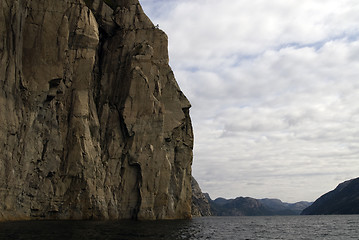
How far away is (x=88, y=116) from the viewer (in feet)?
216

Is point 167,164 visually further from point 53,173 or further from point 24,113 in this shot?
point 24,113

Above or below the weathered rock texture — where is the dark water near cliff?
below

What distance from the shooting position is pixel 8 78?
53188mm

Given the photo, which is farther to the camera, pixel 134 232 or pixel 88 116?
pixel 88 116

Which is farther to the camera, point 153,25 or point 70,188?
point 153,25

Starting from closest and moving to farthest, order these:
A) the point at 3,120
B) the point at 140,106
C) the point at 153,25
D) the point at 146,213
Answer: the point at 3,120 < the point at 146,213 < the point at 140,106 < the point at 153,25

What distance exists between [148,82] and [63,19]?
64.8 feet

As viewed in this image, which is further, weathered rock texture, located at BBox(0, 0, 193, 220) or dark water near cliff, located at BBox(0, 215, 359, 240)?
weathered rock texture, located at BBox(0, 0, 193, 220)

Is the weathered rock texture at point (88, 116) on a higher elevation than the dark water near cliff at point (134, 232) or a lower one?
higher

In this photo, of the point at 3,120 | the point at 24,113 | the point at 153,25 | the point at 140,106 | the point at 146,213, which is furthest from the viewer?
the point at 153,25

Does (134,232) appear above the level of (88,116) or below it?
below

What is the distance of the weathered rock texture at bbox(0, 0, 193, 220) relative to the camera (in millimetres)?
54575

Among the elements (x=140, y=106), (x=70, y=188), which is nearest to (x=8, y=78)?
(x=70, y=188)

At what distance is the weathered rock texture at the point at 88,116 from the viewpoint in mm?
54575
